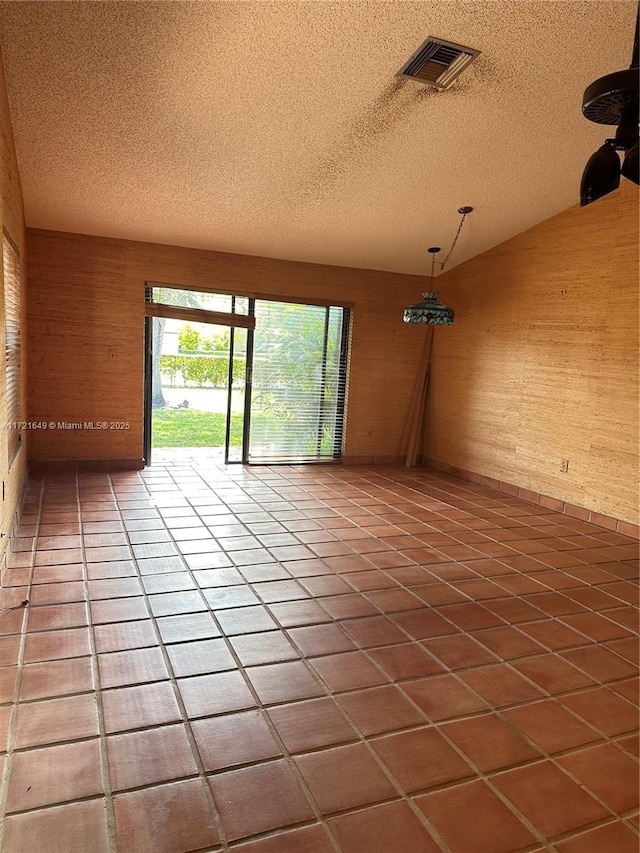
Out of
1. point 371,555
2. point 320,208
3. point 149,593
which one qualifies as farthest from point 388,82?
point 149,593

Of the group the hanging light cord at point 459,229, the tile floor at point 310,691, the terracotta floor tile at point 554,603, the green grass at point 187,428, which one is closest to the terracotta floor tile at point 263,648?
the tile floor at point 310,691

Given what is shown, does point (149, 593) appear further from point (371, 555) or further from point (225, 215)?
point (225, 215)

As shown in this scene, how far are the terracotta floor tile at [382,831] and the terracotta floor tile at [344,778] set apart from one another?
0.04 m

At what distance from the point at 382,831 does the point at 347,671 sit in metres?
0.80

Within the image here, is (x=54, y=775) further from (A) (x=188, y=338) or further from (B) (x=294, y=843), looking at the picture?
(A) (x=188, y=338)

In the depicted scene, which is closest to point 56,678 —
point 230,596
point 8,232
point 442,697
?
point 230,596

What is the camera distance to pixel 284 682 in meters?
2.26

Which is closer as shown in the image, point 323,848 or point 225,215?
point 323,848

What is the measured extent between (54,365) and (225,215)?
242 centimetres

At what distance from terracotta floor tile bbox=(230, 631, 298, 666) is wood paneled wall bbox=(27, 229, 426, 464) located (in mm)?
4010

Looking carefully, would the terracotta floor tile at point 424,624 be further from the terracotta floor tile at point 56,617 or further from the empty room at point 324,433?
the terracotta floor tile at point 56,617

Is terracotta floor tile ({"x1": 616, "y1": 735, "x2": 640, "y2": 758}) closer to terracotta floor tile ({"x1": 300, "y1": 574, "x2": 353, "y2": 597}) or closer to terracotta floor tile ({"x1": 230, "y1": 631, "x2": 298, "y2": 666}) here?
terracotta floor tile ({"x1": 230, "y1": 631, "x2": 298, "y2": 666})

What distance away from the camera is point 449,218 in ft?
17.6

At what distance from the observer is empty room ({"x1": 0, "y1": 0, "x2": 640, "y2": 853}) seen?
179 centimetres
